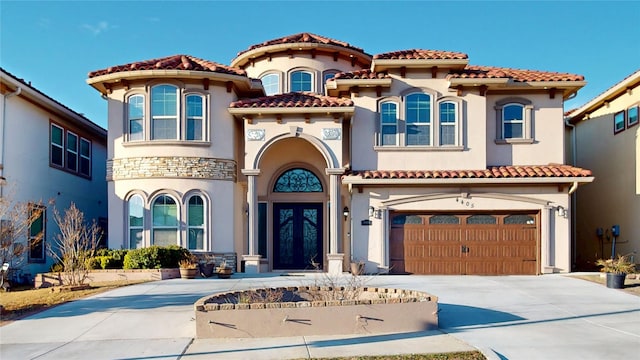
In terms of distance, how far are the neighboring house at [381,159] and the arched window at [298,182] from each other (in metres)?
1.48

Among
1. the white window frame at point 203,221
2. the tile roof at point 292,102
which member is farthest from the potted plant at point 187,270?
the tile roof at point 292,102

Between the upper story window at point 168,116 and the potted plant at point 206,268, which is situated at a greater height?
the upper story window at point 168,116

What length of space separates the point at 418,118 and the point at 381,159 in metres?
1.87

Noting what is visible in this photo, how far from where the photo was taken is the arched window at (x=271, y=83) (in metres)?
23.8

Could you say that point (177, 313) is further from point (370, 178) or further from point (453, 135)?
point (453, 135)

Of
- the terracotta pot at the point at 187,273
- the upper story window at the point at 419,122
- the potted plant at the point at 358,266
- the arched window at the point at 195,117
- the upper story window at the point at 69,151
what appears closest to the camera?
the terracotta pot at the point at 187,273

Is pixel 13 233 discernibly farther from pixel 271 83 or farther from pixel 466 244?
pixel 466 244

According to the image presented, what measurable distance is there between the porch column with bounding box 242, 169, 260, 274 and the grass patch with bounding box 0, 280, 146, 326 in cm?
407

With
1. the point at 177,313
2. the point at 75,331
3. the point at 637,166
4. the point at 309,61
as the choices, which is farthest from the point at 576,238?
the point at 75,331

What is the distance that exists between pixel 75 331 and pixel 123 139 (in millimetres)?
10294

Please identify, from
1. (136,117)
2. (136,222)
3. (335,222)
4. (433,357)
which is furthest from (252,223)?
(433,357)

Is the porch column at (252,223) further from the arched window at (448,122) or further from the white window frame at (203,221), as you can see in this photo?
the arched window at (448,122)

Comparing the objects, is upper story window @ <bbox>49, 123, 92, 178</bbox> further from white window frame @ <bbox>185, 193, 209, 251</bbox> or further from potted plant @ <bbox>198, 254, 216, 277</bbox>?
potted plant @ <bbox>198, 254, 216, 277</bbox>

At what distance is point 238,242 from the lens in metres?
21.0
